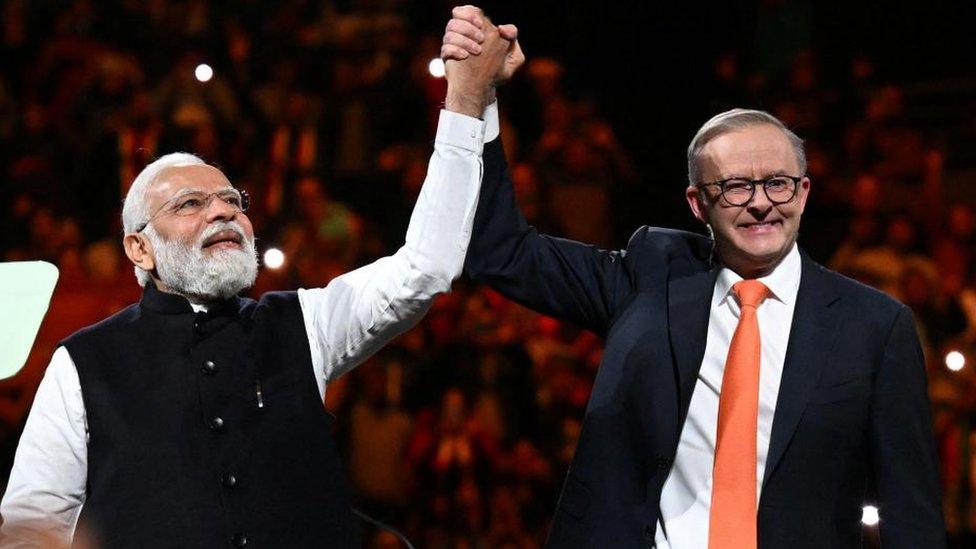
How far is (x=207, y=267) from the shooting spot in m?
2.76

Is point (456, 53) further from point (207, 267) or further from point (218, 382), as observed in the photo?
point (218, 382)

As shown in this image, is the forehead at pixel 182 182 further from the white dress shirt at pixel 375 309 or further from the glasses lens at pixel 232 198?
the white dress shirt at pixel 375 309

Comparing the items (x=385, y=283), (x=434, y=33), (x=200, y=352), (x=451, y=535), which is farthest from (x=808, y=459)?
(x=434, y=33)

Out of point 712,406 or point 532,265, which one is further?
point 532,265

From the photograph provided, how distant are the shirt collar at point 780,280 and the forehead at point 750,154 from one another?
0.57ft

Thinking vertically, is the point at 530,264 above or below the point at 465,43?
below

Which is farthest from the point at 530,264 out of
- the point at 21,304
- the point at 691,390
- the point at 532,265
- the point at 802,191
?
the point at 21,304

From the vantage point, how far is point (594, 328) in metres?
2.88

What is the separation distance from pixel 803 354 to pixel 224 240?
3.56 ft

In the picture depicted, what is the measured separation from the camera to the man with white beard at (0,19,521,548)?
2.62m

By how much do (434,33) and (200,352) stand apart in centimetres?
515

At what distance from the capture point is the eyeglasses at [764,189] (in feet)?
8.77

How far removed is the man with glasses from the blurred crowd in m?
2.98

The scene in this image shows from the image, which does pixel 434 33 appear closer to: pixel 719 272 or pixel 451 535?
pixel 451 535
